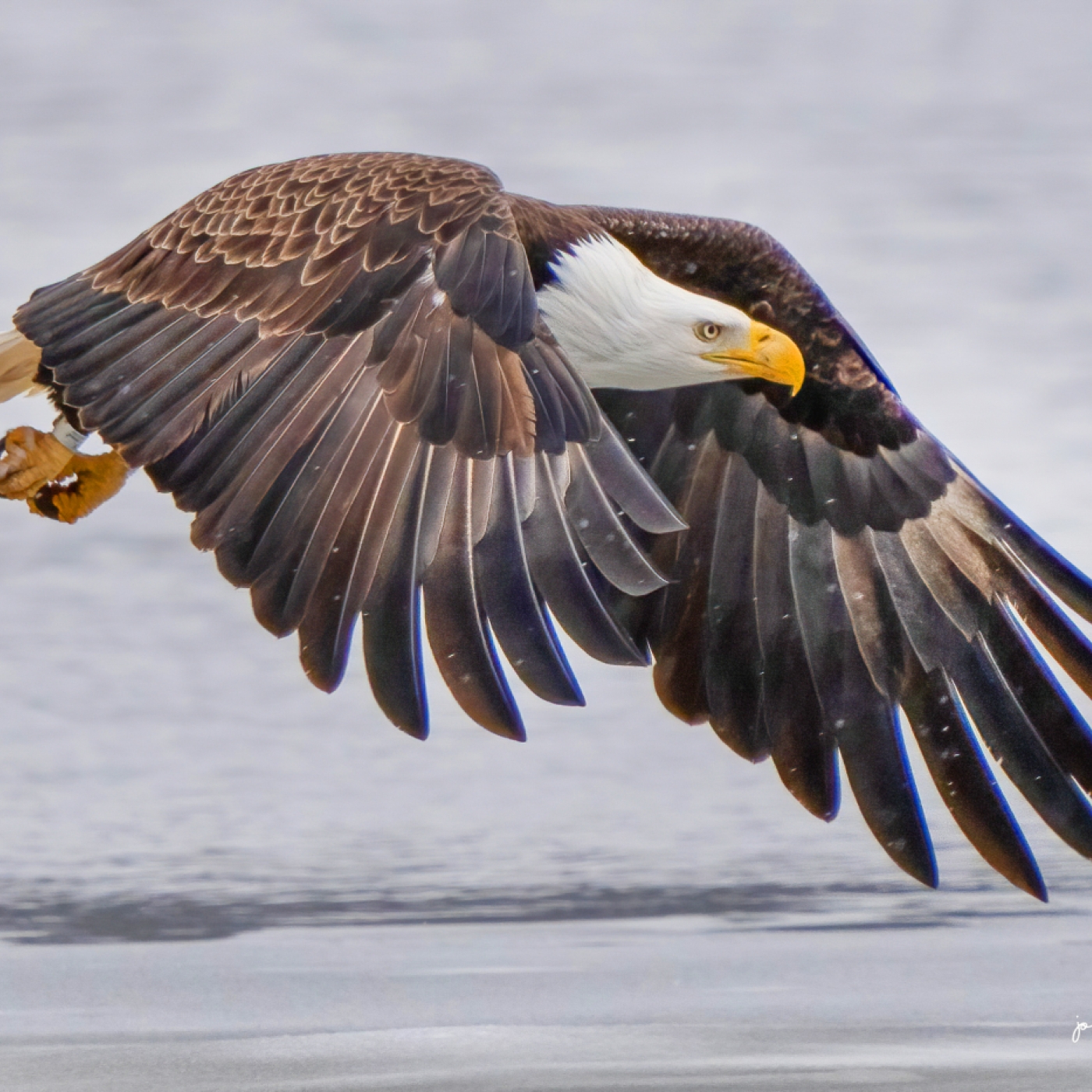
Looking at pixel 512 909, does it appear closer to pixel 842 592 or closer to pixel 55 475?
pixel 842 592

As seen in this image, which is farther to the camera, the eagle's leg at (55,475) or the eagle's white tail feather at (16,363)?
the eagle's white tail feather at (16,363)

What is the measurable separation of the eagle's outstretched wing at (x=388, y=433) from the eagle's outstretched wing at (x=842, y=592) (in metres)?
1.10

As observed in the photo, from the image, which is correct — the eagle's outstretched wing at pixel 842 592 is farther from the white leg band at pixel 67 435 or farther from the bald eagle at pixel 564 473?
the white leg band at pixel 67 435

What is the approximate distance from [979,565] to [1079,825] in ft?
2.16

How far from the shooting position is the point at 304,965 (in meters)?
4.13

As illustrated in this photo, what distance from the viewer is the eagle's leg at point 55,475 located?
4.08 m

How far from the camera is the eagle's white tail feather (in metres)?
4.36

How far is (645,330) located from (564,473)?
4.94 feet

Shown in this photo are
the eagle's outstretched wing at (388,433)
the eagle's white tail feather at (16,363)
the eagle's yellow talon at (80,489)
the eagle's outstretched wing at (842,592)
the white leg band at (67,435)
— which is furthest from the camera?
the eagle's white tail feather at (16,363)

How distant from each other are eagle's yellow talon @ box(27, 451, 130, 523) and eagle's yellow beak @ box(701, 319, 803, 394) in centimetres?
136

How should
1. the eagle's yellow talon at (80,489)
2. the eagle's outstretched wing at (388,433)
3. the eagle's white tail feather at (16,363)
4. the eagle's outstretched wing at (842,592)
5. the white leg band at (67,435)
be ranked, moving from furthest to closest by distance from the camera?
1. the eagle's white tail feather at (16,363)
2. the eagle's yellow talon at (80,489)
3. the white leg band at (67,435)
4. the eagle's outstretched wing at (842,592)
5. the eagle's outstretched wing at (388,433)

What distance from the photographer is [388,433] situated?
2.93m

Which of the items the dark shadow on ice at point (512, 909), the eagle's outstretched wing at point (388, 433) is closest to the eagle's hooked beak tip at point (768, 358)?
the eagle's outstretched wing at point (388, 433)

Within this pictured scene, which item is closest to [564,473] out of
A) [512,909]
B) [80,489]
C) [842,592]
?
[842,592]
